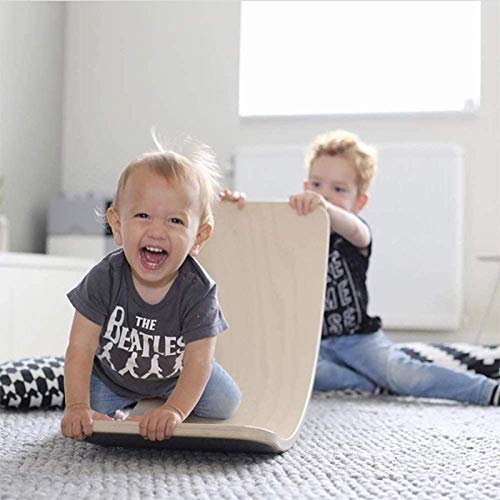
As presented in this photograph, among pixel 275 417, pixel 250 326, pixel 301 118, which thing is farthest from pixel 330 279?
pixel 301 118

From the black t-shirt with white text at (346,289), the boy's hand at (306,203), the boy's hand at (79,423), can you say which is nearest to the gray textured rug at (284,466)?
the boy's hand at (79,423)

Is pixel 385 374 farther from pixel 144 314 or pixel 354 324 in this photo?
pixel 144 314

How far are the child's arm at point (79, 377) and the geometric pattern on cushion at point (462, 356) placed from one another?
111 centimetres

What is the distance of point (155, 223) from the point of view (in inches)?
42.7

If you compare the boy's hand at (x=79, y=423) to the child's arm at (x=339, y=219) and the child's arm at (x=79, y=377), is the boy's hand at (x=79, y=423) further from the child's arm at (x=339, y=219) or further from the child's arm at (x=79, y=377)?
the child's arm at (x=339, y=219)

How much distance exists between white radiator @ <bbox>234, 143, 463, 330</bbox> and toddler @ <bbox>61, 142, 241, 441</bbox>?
1953mm

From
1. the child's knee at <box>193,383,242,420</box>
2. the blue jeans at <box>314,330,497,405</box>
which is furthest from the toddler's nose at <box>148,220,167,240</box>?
the blue jeans at <box>314,330,497,405</box>

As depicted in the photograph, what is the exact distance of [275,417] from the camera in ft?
4.06

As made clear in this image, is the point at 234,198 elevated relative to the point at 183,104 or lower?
lower

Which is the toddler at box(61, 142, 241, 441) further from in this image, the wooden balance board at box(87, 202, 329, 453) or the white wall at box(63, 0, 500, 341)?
the white wall at box(63, 0, 500, 341)

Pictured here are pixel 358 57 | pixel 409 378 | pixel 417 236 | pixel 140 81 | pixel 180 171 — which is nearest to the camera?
pixel 180 171

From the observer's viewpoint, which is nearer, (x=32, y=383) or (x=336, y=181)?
(x=32, y=383)

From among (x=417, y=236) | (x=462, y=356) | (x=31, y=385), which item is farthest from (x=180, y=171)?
(x=417, y=236)

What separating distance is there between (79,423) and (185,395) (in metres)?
0.13
